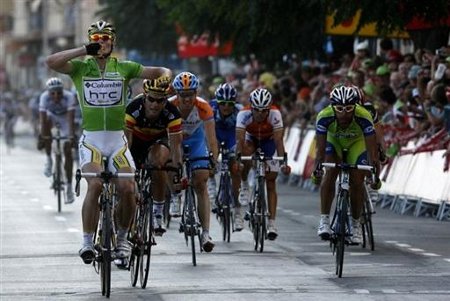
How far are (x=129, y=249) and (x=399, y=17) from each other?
13.9m

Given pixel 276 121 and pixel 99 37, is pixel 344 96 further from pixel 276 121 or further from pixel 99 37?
pixel 99 37

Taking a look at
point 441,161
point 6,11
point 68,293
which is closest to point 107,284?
point 68,293

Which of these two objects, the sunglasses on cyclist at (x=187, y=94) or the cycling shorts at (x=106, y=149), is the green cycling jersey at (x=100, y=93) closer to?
the cycling shorts at (x=106, y=149)

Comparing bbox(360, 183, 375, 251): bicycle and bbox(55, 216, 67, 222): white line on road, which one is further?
bbox(55, 216, 67, 222): white line on road

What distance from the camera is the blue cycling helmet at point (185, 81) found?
17.8m

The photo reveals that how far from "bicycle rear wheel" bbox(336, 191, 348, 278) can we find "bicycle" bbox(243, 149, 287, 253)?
2.42m

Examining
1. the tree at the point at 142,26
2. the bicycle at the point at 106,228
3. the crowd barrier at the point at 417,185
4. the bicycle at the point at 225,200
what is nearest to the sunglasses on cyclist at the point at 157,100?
the bicycle at the point at 106,228

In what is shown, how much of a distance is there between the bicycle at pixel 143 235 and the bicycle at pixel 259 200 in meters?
3.04

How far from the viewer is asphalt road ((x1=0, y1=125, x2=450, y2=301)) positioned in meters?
14.5

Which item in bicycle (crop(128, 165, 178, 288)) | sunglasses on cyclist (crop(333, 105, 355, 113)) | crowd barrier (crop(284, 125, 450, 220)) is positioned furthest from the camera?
crowd barrier (crop(284, 125, 450, 220))

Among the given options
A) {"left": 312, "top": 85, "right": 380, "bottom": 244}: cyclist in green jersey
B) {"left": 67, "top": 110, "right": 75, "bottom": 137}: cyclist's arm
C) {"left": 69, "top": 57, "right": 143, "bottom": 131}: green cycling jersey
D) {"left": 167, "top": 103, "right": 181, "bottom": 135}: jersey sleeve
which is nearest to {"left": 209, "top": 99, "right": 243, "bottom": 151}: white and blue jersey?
{"left": 312, "top": 85, "right": 380, "bottom": 244}: cyclist in green jersey

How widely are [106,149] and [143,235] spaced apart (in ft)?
3.17

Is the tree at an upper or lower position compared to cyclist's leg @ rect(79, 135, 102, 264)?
upper

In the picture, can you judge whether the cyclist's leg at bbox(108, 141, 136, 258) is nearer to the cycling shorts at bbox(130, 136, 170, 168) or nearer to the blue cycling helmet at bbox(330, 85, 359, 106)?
the cycling shorts at bbox(130, 136, 170, 168)
